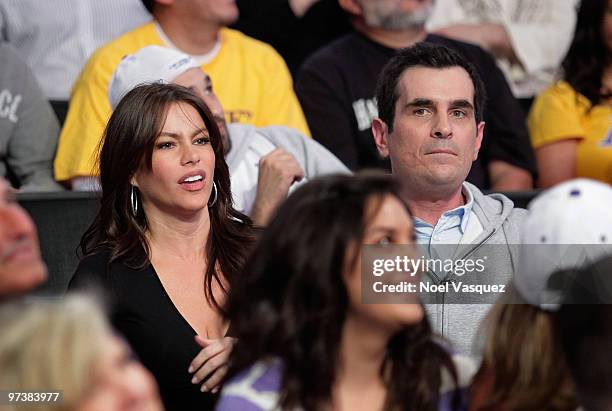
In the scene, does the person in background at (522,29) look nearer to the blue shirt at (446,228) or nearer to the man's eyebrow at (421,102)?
the man's eyebrow at (421,102)

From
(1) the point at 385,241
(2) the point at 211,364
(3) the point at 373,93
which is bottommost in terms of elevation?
(2) the point at 211,364

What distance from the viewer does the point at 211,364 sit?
2400 mm

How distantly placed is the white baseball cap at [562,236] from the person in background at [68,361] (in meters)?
0.74

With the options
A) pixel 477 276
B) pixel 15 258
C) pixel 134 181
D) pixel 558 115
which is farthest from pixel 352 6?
pixel 15 258

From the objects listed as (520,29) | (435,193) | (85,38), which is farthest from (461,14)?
(435,193)

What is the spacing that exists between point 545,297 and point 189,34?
2282 mm

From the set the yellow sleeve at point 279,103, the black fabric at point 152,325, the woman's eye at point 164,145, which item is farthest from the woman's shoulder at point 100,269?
the yellow sleeve at point 279,103

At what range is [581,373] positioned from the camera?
5.83 ft

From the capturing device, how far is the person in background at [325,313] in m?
1.86

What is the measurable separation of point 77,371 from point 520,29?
338 cm

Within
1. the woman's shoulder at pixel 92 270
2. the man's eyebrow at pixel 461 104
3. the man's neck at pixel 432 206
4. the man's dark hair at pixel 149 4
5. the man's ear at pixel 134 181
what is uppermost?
the man's dark hair at pixel 149 4

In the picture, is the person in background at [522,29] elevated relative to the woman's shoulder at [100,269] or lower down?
elevated

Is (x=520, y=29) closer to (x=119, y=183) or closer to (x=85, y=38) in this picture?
(x=85, y=38)

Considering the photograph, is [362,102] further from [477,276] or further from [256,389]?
[256,389]
